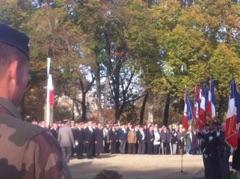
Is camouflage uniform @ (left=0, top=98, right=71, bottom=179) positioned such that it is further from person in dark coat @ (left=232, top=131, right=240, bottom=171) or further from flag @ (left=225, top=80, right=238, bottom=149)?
flag @ (left=225, top=80, right=238, bottom=149)

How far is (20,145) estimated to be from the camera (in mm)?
2096

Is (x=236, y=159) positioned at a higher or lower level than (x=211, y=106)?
lower

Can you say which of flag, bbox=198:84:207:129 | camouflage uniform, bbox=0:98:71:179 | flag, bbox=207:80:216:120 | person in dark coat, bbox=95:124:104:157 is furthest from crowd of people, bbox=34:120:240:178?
camouflage uniform, bbox=0:98:71:179

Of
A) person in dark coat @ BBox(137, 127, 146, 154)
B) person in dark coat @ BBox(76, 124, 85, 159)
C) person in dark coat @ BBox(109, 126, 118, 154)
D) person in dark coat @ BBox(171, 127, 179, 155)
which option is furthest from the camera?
person in dark coat @ BBox(171, 127, 179, 155)

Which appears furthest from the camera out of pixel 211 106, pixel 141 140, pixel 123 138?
pixel 141 140

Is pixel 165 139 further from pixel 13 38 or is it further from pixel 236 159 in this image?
pixel 13 38

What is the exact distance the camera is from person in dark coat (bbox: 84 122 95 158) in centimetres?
3022

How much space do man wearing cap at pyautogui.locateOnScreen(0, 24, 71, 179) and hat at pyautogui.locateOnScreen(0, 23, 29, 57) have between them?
0.03 metres

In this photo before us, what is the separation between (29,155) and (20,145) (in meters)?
0.04

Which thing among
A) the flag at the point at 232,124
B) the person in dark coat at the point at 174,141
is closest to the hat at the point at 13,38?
the flag at the point at 232,124

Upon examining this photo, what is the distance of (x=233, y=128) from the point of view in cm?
1672

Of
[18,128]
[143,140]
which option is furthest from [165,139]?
[18,128]

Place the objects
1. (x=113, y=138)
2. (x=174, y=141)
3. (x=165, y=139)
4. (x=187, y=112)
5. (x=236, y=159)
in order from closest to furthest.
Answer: (x=236, y=159) → (x=187, y=112) → (x=113, y=138) → (x=165, y=139) → (x=174, y=141)

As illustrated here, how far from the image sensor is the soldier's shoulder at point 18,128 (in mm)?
2102
